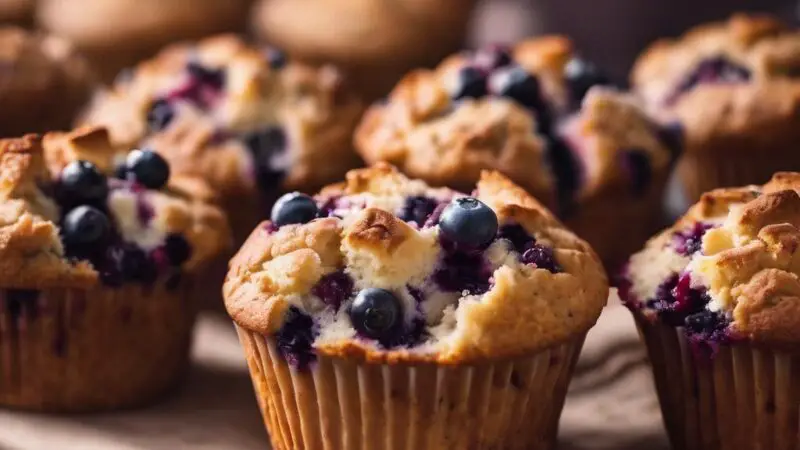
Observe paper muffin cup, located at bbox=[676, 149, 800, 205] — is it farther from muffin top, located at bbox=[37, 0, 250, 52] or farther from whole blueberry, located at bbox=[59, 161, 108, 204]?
muffin top, located at bbox=[37, 0, 250, 52]

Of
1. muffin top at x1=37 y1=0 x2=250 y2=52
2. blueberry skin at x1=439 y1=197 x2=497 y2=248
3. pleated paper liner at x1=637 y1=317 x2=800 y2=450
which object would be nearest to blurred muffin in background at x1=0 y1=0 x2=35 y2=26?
muffin top at x1=37 y1=0 x2=250 y2=52

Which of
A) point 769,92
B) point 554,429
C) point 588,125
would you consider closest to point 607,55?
point 769,92

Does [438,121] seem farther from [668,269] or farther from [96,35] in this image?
[96,35]

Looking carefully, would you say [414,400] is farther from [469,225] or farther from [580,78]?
[580,78]

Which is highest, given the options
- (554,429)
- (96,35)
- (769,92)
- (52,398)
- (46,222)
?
(96,35)

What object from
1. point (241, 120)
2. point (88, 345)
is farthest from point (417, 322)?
point (241, 120)

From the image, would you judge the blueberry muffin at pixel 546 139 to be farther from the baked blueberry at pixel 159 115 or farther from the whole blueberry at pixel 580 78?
the baked blueberry at pixel 159 115

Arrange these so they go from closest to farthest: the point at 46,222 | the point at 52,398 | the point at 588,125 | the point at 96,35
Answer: the point at 46,222 → the point at 52,398 → the point at 588,125 → the point at 96,35
